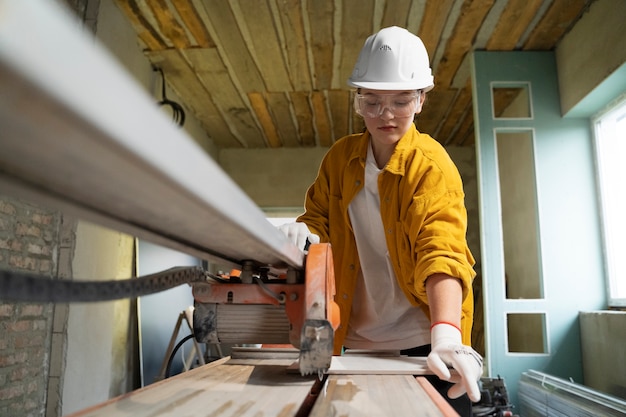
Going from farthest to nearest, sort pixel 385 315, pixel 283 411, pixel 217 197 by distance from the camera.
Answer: pixel 385 315
pixel 283 411
pixel 217 197

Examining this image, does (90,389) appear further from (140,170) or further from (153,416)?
(140,170)

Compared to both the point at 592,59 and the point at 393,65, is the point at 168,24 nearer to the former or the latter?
the point at 393,65

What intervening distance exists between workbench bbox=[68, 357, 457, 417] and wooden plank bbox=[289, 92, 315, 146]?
13.9ft

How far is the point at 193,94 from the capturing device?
5051mm

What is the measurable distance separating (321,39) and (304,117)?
173cm

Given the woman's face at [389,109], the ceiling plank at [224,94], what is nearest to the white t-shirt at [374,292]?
the woman's face at [389,109]

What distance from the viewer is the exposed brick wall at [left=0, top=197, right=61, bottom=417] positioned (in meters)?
2.43

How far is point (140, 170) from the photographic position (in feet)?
1.33

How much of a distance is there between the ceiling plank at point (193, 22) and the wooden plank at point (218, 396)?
9.86 ft

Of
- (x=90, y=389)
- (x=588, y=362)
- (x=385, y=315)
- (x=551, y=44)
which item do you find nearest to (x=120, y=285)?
(x=385, y=315)

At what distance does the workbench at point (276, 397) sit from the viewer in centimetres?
76

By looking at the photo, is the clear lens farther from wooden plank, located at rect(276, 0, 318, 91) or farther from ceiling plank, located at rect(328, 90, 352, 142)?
ceiling plank, located at rect(328, 90, 352, 142)

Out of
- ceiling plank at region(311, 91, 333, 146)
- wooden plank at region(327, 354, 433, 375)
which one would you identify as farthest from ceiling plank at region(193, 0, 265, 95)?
wooden plank at region(327, 354, 433, 375)

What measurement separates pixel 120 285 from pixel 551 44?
13.6ft
